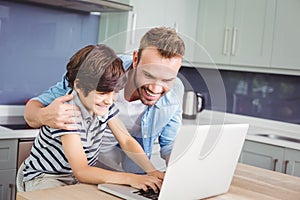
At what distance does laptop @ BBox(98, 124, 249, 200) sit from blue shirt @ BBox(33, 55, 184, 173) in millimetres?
64

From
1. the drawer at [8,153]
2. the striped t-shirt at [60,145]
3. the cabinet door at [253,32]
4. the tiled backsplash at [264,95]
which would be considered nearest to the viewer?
the striped t-shirt at [60,145]

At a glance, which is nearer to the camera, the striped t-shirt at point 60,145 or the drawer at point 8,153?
the striped t-shirt at point 60,145

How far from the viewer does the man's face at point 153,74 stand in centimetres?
98

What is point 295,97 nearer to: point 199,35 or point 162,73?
point 199,35

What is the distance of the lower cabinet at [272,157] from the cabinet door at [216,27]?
767mm

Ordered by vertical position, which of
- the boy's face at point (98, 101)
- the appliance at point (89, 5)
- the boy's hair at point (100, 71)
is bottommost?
the boy's face at point (98, 101)

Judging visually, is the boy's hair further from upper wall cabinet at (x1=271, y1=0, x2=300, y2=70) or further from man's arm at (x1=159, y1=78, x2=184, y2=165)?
upper wall cabinet at (x1=271, y1=0, x2=300, y2=70)

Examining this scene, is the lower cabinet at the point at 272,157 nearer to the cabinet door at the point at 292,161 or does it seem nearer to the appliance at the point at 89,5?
the cabinet door at the point at 292,161

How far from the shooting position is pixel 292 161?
266cm

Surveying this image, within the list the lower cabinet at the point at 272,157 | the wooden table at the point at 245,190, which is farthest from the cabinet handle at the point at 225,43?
the wooden table at the point at 245,190

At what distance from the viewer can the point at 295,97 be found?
125 inches

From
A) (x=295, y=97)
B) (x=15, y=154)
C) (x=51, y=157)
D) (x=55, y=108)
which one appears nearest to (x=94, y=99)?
(x=55, y=108)

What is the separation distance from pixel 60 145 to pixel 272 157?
1.84 m

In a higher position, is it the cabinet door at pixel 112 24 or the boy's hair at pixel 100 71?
the cabinet door at pixel 112 24
